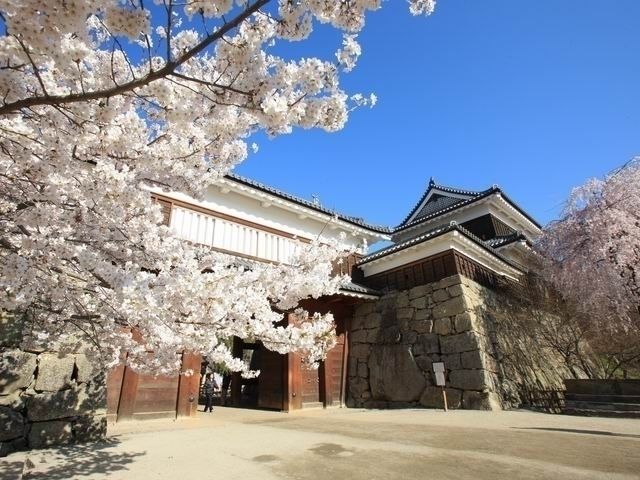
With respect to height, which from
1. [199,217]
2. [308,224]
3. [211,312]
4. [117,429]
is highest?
[308,224]

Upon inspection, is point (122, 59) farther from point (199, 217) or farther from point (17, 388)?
point (199, 217)

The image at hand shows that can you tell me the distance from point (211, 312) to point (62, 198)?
73.6 inches

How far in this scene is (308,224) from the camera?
42.0 ft

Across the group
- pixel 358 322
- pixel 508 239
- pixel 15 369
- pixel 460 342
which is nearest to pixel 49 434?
pixel 15 369

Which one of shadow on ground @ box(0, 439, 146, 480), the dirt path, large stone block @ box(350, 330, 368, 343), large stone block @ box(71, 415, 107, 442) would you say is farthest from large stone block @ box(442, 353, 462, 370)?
large stone block @ box(71, 415, 107, 442)

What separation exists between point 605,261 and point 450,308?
15.7ft

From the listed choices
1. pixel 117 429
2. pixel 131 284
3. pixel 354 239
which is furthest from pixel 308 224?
pixel 131 284

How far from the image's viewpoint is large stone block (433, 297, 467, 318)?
10656 millimetres

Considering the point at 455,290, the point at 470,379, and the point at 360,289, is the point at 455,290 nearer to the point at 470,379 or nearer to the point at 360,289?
the point at 470,379

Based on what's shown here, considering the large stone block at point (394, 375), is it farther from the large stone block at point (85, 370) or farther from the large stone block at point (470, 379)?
the large stone block at point (85, 370)

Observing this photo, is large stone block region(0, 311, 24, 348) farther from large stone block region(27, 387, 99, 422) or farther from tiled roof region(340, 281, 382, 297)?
tiled roof region(340, 281, 382, 297)

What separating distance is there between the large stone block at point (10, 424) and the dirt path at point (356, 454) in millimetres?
485

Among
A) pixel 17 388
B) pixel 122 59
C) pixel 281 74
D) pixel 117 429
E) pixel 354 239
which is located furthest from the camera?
pixel 354 239

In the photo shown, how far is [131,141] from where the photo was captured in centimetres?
377
